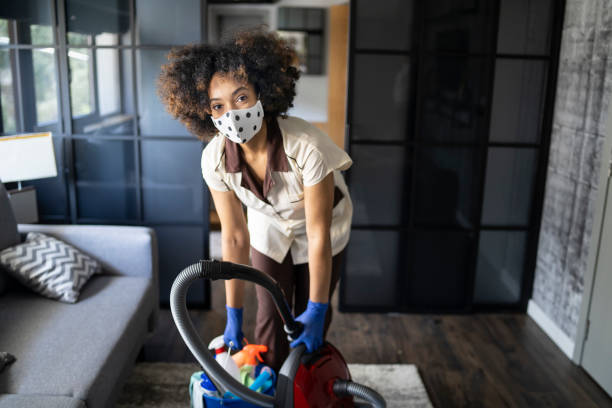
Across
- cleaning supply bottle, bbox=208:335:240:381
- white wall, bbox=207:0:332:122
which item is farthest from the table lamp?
white wall, bbox=207:0:332:122

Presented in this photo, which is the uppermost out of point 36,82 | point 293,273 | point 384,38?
point 384,38

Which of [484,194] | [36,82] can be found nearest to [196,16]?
[36,82]

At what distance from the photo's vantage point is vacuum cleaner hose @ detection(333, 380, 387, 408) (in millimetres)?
1579

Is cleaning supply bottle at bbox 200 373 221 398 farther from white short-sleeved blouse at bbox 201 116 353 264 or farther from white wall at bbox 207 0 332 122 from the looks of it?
white wall at bbox 207 0 332 122

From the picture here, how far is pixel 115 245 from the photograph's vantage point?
8.42ft

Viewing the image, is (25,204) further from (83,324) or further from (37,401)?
(37,401)

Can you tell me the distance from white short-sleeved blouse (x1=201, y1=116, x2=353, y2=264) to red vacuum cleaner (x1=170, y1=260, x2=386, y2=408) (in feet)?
1.29

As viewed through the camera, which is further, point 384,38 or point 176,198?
point 176,198

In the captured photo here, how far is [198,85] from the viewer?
5.22 ft

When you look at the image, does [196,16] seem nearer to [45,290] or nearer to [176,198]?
[176,198]

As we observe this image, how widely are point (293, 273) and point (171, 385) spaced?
2.60 feet

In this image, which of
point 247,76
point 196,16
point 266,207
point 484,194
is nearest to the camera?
point 247,76

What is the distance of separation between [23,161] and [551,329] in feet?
8.73

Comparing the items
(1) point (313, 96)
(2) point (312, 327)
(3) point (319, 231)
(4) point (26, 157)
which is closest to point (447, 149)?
(3) point (319, 231)
